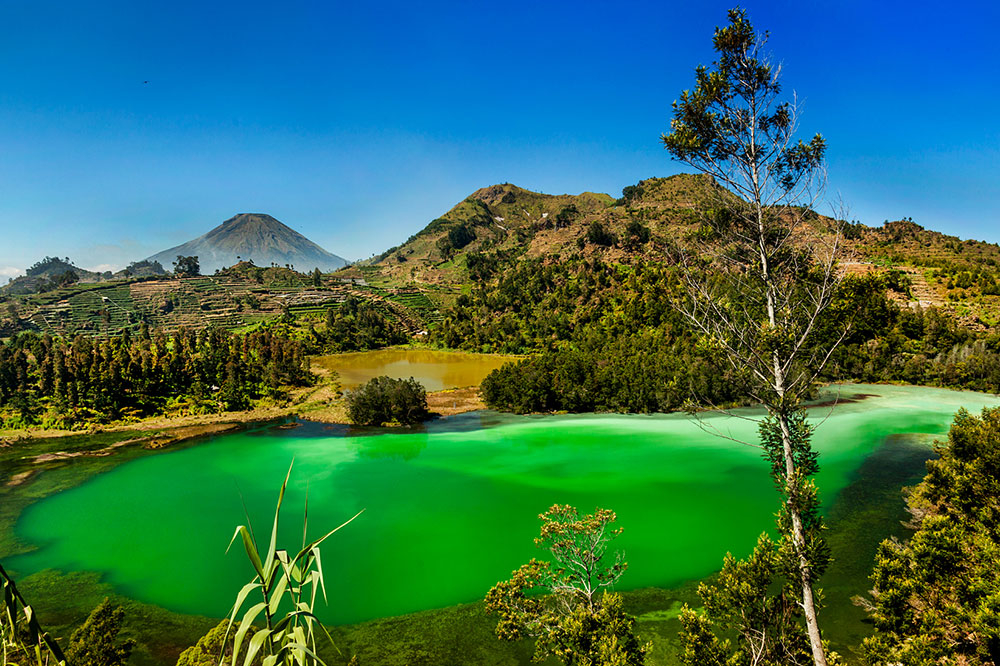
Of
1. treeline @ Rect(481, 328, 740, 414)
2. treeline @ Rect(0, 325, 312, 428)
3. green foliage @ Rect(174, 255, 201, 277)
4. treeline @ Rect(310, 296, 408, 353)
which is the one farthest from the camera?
green foliage @ Rect(174, 255, 201, 277)

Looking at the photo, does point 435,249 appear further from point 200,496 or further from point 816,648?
point 816,648

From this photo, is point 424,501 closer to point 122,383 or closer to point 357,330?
point 122,383

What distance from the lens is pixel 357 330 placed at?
9412cm

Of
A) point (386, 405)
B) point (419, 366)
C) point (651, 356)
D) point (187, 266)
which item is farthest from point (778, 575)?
point (187, 266)

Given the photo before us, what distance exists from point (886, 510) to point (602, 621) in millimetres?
21197

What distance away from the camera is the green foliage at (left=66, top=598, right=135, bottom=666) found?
10.9 metres

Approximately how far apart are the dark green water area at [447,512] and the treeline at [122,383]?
11041mm

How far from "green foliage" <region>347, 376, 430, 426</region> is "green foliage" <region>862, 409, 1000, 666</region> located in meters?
31.8

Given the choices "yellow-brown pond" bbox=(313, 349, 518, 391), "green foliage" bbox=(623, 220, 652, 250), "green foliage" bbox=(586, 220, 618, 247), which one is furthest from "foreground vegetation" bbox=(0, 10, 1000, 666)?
"green foliage" bbox=(586, 220, 618, 247)

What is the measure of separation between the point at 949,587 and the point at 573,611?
33.6ft

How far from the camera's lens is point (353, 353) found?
87.1 meters

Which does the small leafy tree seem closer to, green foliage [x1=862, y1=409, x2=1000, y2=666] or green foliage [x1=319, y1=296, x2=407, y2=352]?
green foliage [x1=862, y1=409, x2=1000, y2=666]

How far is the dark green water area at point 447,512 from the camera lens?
17688 millimetres

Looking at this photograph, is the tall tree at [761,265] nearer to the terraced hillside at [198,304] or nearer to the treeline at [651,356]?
the treeline at [651,356]
